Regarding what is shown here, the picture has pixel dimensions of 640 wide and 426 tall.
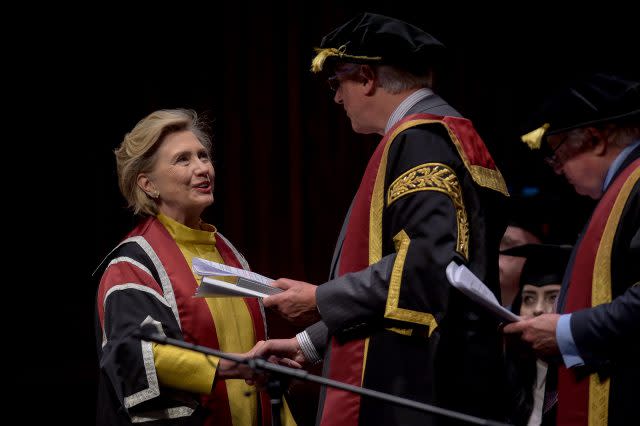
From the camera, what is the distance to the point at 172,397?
2410mm

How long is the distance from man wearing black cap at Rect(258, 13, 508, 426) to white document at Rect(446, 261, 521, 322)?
108mm

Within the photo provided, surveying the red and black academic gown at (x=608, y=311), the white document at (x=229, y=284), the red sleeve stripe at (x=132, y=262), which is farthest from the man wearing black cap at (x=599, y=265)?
the red sleeve stripe at (x=132, y=262)

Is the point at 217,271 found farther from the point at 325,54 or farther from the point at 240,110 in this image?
the point at 240,110

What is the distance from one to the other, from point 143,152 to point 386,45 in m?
0.92

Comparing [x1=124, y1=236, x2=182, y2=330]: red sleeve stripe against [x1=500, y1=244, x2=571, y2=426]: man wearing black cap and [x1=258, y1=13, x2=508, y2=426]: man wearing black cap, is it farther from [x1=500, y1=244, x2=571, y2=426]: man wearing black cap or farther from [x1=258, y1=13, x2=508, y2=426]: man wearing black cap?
[x1=500, y1=244, x2=571, y2=426]: man wearing black cap

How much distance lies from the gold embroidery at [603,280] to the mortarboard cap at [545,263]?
116 cm

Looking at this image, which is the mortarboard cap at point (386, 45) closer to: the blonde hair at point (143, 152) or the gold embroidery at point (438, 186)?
the gold embroidery at point (438, 186)

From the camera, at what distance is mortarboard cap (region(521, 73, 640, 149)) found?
219 centimetres

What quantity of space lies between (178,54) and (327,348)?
94.1 inches

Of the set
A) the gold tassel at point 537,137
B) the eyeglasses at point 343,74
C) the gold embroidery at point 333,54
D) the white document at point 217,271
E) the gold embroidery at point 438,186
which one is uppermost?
the gold embroidery at point 333,54

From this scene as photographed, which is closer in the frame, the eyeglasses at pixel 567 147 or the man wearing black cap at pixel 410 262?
the man wearing black cap at pixel 410 262

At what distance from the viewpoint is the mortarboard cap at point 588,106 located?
2.19m

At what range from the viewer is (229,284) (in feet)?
6.97

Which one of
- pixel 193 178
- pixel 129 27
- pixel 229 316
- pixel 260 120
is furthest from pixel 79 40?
pixel 229 316
